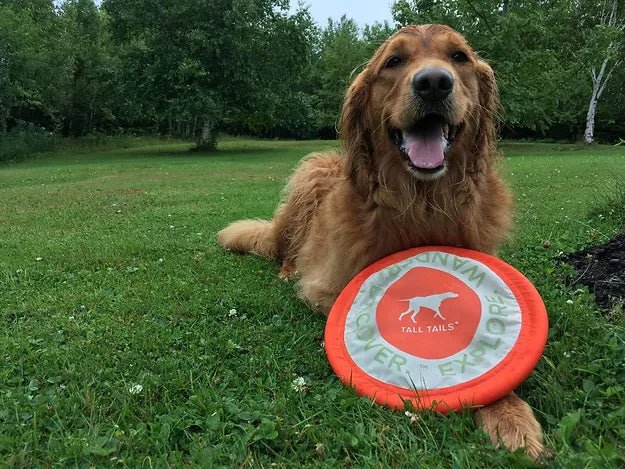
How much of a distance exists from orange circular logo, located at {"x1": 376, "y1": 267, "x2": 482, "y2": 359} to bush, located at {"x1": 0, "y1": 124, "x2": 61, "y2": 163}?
1113 inches

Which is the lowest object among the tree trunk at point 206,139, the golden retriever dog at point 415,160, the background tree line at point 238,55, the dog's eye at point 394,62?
the tree trunk at point 206,139

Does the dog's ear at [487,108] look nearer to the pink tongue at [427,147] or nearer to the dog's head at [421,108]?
the dog's head at [421,108]

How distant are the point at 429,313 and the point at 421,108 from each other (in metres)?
1.14

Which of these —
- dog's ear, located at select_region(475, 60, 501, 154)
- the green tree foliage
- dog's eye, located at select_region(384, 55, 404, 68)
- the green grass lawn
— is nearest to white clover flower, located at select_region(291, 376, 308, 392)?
the green grass lawn

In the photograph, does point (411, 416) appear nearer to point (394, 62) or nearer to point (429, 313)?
point (429, 313)

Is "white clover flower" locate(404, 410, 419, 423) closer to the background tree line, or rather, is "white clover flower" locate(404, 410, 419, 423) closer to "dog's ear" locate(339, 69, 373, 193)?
"dog's ear" locate(339, 69, 373, 193)

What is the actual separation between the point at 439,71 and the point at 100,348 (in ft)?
8.04

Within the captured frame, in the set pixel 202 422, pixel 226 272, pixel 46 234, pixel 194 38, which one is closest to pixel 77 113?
pixel 194 38

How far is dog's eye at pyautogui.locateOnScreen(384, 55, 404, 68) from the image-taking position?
10.6ft

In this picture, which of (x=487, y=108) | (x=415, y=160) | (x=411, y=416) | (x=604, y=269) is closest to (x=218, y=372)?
(x=411, y=416)

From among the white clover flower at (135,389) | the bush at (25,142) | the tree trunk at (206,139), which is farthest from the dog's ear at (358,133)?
the bush at (25,142)

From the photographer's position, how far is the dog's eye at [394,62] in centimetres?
322

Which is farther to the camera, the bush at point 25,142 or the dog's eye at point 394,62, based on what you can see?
→ the bush at point 25,142

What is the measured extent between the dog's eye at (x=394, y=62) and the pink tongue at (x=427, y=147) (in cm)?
47
